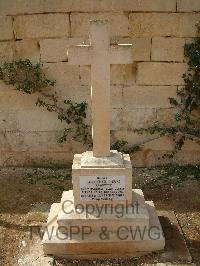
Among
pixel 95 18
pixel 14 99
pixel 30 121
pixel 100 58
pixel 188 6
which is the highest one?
pixel 188 6

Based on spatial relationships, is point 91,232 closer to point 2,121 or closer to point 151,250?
point 151,250

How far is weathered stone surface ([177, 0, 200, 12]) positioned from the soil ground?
241cm

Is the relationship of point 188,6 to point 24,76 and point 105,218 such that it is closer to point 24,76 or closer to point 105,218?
point 24,76

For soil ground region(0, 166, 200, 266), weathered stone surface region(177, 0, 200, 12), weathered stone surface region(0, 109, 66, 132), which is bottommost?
soil ground region(0, 166, 200, 266)

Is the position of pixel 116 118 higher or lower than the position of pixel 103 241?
higher

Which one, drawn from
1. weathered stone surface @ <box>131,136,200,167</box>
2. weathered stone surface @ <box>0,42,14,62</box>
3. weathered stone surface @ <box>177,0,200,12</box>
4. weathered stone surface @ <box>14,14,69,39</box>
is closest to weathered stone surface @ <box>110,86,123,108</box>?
weathered stone surface @ <box>131,136,200,167</box>

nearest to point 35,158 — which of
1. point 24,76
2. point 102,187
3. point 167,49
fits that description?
point 24,76

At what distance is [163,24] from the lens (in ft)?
17.0

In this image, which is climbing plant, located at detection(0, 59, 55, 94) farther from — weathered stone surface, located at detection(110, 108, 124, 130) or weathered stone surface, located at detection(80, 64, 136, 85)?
weathered stone surface, located at detection(110, 108, 124, 130)

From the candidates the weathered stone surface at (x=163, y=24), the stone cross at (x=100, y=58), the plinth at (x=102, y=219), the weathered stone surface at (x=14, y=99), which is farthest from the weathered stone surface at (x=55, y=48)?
the plinth at (x=102, y=219)

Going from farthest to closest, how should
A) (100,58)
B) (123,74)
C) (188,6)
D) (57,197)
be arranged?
1. (123,74)
2. (57,197)
3. (188,6)
4. (100,58)

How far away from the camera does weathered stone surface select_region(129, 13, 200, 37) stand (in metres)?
5.15

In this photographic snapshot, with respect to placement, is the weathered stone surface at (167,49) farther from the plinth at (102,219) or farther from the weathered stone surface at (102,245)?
the weathered stone surface at (102,245)

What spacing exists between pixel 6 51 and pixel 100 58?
237 centimetres
